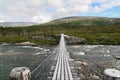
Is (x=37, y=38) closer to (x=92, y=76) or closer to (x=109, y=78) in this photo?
(x=92, y=76)

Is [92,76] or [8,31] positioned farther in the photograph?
[8,31]

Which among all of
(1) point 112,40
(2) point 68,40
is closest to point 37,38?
(2) point 68,40

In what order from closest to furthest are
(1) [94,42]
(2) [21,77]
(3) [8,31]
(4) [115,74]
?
(2) [21,77] < (4) [115,74] < (1) [94,42] < (3) [8,31]

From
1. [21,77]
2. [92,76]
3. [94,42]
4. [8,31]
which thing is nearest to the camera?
→ [21,77]

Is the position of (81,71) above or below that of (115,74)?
below

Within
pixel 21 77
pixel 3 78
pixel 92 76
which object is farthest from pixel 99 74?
pixel 21 77

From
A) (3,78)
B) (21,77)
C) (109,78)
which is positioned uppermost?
(21,77)

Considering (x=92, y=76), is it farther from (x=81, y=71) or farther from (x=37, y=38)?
(x=37, y=38)

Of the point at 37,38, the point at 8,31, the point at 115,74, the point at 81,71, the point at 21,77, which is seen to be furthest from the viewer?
the point at 8,31

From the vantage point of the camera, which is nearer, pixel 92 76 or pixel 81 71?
pixel 92 76
